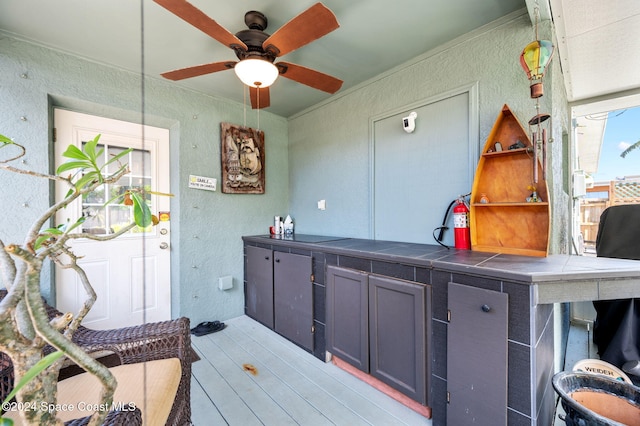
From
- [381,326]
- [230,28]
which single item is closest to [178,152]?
[230,28]

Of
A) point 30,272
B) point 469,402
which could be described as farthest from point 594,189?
point 30,272

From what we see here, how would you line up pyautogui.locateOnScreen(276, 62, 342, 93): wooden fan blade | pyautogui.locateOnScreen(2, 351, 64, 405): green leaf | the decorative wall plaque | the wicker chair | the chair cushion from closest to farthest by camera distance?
pyautogui.locateOnScreen(2, 351, 64, 405): green leaf → the chair cushion → the wicker chair → pyautogui.locateOnScreen(276, 62, 342, 93): wooden fan blade → the decorative wall plaque

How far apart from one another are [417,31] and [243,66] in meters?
1.24

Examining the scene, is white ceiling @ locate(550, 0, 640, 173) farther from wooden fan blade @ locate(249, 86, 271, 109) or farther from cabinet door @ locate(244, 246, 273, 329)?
cabinet door @ locate(244, 246, 273, 329)

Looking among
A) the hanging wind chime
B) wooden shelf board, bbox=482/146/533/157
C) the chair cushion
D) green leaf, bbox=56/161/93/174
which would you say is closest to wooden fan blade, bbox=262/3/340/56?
the hanging wind chime

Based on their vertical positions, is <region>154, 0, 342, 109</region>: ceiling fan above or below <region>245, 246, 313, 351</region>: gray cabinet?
above

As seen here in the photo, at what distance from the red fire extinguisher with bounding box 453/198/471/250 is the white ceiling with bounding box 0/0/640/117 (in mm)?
1186

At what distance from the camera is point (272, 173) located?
3.32 metres

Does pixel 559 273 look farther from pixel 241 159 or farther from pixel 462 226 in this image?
pixel 241 159

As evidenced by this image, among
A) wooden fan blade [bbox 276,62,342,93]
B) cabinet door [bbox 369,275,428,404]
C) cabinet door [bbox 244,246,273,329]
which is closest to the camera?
cabinet door [bbox 369,275,428,404]

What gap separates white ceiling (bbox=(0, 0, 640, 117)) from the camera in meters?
1.58

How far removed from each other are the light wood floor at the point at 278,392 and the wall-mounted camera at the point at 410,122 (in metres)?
1.97

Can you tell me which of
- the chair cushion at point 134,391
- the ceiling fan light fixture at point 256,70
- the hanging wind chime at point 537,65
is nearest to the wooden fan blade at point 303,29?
the ceiling fan light fixture at point 256,70

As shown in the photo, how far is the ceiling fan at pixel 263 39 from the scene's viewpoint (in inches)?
48.4
